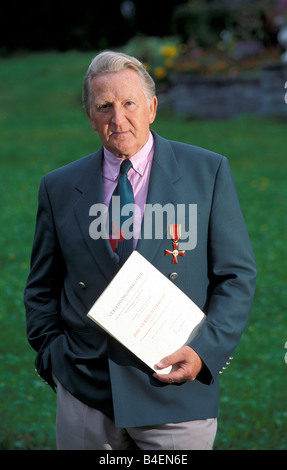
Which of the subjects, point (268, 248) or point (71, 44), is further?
point (71, 44)

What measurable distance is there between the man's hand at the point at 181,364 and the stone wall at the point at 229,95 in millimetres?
12956

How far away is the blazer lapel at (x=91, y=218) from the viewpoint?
2541 mm

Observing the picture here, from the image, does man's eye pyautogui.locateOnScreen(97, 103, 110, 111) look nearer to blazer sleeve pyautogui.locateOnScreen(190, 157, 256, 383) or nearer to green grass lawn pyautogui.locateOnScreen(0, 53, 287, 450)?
blazer sleeve pyautogui.locateOnScreen(190, 157, 256, 383)

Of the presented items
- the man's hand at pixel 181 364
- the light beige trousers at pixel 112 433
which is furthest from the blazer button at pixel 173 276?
the light beige trousers at pixel 112 433

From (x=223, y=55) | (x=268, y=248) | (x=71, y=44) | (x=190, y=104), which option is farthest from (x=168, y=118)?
(x=71, y=44)

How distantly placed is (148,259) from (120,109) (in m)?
0.52

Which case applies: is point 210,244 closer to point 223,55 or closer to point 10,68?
point 223,55

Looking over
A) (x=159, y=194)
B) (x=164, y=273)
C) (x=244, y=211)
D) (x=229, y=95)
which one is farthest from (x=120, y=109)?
(x=229, y=95)

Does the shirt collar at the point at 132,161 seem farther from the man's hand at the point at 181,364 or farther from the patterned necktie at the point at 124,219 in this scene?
the man's hand at the point at 181,364

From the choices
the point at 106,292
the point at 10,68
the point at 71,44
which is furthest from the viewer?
the point at 71,44

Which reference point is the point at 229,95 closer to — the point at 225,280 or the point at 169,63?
the point at 169,63

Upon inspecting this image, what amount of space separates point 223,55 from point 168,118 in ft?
8.56

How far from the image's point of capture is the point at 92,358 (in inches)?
102

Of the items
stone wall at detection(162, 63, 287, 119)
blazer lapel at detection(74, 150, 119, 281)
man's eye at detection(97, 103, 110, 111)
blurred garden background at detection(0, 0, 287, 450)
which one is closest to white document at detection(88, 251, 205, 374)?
blazer lapel at detection(74, 150, 119, 281)
